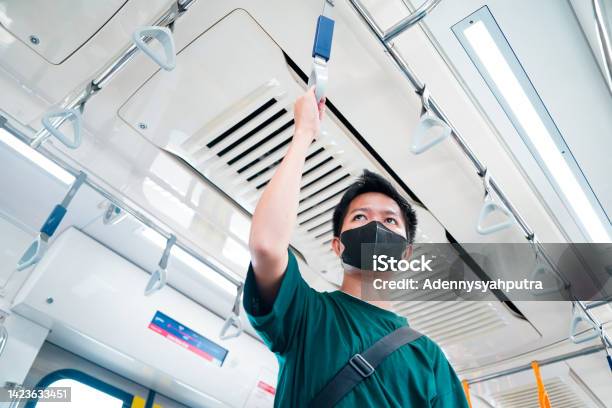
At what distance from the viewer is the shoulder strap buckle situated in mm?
980

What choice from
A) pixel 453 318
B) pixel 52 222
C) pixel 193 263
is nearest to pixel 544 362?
pixel 453 318

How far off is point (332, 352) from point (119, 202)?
179cm

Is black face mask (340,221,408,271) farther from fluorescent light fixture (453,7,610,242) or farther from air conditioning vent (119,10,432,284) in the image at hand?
fluorescent light fixture (453,7,610,242)

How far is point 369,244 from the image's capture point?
4.16ft

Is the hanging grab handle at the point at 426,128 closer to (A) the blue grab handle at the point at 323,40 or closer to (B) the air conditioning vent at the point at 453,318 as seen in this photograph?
(A) the blue grab handle at the point at 323,40

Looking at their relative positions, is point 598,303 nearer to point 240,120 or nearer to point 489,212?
point 489,212

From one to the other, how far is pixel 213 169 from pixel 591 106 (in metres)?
1.69

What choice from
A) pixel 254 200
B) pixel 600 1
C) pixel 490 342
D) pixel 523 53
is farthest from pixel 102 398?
pixel 600 1

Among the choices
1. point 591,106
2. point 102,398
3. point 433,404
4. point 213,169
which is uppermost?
point 591,106

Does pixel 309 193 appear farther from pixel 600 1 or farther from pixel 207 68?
pixel 600 1

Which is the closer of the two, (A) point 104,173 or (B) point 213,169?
(B) point 213,169

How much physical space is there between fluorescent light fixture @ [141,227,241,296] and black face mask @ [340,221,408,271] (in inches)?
67.8

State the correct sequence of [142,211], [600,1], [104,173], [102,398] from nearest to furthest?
1. [600,1]
2. [104,173]
3. [142,211]
4. [102,398]

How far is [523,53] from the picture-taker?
1.71 metres
